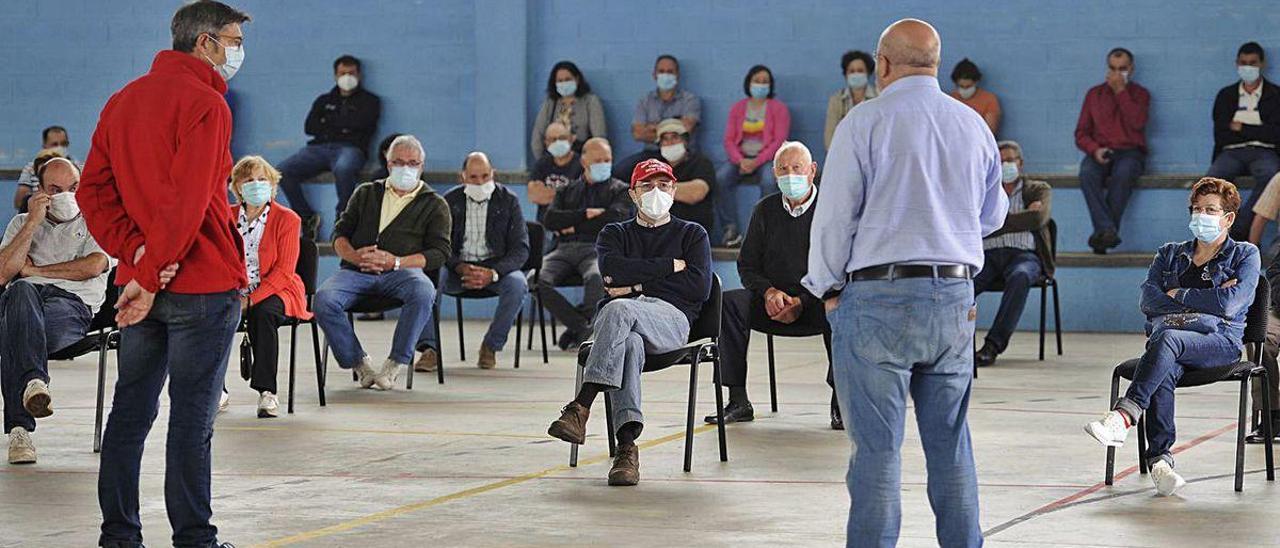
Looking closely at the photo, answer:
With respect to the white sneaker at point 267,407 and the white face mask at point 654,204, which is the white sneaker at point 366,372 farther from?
the white face mask at point 654,204

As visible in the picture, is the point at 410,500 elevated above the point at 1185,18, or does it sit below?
below

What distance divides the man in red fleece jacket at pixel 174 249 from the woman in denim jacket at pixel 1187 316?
8.70 feet

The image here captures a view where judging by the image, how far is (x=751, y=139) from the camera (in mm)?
12953

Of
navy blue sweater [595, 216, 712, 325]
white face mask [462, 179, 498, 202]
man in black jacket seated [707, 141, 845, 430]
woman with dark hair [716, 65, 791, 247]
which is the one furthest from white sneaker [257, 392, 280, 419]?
woman with dark hair [716, 65, 791, 247]

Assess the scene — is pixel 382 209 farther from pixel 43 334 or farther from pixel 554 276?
pixel 43 334

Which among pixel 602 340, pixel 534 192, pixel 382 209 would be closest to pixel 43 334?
pixel 602 340

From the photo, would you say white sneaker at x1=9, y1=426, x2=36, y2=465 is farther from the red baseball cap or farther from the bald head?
the bald head

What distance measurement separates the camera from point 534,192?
484 inches

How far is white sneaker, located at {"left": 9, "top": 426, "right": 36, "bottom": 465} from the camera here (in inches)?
239

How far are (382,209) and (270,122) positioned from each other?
5751mm

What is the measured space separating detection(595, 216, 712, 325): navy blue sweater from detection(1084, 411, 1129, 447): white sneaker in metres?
1.58

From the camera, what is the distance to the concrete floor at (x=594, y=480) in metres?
4.86

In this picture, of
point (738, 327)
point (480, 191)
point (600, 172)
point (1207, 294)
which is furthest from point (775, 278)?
point (600, 172)

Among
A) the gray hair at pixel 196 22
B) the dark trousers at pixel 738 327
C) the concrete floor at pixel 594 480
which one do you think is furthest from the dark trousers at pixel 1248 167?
the gray hair at pixel 196 22
